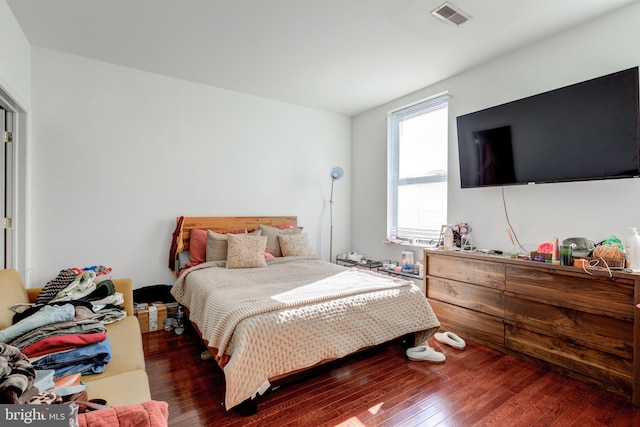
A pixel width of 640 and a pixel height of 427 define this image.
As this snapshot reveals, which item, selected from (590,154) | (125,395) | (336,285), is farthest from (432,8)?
(125,395)

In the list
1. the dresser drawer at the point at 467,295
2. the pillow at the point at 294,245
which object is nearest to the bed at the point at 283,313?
the pillow at the point at 294,245

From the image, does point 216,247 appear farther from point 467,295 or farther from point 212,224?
point 467,295

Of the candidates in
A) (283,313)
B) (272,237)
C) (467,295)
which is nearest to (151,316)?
(272,237)

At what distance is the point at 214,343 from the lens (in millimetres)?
1915

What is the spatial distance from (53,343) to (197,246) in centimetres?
185

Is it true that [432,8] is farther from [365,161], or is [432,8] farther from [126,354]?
[126,354]

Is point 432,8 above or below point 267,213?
above

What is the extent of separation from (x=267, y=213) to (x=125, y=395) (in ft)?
9.44

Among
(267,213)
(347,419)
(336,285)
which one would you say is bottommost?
(347,419)

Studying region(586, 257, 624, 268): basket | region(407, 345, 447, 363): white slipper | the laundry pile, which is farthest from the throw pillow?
region(586, 257, 624, 268): basket

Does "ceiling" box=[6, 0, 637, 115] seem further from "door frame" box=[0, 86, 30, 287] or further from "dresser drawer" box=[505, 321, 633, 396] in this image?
"dresser drawer" box=[505, 321, 633, 396]

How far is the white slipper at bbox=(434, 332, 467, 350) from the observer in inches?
103

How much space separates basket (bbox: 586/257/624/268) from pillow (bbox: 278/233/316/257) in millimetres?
2532

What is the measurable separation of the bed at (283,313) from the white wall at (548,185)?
4.00 ft
